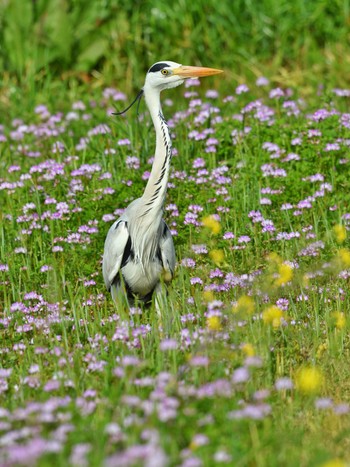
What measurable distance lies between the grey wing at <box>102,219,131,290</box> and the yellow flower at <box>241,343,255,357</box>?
1565 millimetres

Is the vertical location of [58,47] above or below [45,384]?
above

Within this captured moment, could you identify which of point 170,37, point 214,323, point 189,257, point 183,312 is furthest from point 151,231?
point 170,37

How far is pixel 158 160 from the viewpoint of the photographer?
19.4 feet

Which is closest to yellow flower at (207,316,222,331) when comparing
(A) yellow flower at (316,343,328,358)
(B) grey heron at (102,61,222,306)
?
(A) yellow flower at (316,343,328,358)

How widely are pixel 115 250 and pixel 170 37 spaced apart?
5125mm

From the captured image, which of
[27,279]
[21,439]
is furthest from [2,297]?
[21,439]

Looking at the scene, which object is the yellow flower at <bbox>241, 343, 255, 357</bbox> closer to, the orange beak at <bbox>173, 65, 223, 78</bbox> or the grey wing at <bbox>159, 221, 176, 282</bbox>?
the grey wing at <bbox>159, 221, 176, 282</bbox>

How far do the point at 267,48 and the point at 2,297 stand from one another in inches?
205

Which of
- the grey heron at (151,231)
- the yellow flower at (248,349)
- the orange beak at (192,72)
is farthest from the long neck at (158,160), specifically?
the yellow flower at (248,349)

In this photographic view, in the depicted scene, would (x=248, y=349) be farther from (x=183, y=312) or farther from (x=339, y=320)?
(x=183, y=312)

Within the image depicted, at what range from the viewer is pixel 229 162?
7641mm

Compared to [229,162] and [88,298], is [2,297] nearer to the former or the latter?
[88,298]

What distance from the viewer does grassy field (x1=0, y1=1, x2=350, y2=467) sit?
380cm

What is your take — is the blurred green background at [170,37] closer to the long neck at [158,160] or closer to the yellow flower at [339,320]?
the long neck at [158,160]
